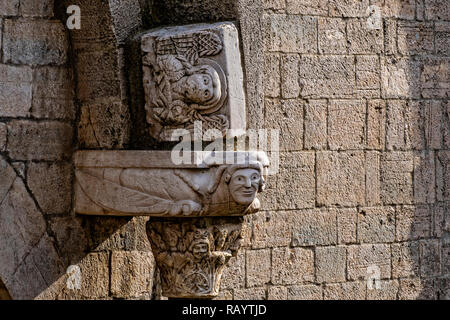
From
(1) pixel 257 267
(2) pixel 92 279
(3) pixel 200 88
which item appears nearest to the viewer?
(3) pixel 200 88

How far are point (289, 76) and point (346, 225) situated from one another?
1080 mm

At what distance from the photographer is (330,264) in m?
6.85

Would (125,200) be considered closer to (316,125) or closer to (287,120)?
(287,120)

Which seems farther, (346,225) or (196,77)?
(346,225)

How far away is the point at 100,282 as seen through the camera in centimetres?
536

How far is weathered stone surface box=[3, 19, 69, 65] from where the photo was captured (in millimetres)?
4918

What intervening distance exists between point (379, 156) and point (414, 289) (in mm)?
994

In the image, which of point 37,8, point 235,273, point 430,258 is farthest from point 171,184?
point 430,258

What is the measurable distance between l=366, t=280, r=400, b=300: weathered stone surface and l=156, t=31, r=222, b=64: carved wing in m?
2.80

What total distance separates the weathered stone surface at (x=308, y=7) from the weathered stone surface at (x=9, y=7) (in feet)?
7.24

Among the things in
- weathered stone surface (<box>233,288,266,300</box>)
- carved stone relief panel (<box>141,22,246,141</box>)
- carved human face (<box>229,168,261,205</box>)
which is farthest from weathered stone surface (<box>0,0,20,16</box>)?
weathered stone surface (<box>233,288,266,300</box>)

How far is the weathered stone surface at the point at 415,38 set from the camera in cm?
723

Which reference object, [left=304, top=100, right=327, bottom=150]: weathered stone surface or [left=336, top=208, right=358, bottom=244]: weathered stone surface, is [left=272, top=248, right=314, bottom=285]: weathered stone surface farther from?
[left=304, top=100, right=327, bottom=150]: weathered stone surface

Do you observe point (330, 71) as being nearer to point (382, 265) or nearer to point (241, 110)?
point (382, 265)
